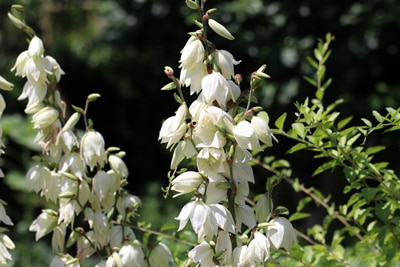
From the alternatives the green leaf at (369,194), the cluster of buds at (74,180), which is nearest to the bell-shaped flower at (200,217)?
the cluster of buds at (74,180)

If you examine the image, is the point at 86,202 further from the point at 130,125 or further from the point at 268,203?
the point at 130,125

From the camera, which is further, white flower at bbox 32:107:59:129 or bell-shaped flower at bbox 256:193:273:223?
white flower at bbox 32:107:59:129

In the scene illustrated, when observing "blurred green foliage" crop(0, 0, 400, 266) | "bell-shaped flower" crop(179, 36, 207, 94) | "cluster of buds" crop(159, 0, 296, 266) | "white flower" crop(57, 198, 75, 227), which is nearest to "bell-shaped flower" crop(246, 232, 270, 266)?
"cluster of buds" crop(159, 0, 296, 266)

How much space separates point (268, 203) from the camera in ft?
3.45

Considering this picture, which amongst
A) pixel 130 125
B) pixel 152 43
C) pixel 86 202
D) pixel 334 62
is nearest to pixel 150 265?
pixel 86 202

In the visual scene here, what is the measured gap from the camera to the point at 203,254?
100 cm

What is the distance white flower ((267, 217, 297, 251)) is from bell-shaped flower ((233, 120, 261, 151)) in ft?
0.38

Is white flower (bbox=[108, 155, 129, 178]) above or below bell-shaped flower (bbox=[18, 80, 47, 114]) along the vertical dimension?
below

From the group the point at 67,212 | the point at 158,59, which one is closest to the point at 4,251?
the point at 67,212

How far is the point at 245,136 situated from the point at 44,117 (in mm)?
400

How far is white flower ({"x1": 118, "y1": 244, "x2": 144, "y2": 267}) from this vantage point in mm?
1154

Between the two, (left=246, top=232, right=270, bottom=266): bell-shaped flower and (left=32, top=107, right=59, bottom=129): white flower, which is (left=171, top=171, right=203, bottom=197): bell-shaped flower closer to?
(left=246, top=232, right=270, bottom=266): bell-shaped flower

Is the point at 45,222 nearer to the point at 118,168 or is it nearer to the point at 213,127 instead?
the point at 118,168

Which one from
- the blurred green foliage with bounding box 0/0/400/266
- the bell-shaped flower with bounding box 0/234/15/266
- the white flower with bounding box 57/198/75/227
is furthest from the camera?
the blurred green foliage with bounding box 0/0/400/266
